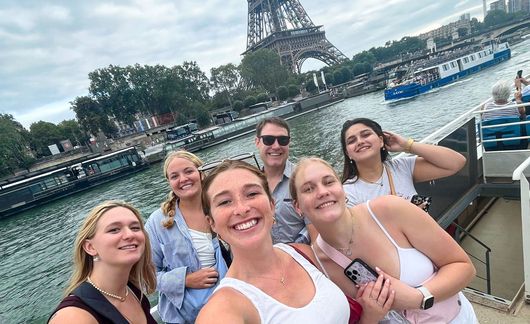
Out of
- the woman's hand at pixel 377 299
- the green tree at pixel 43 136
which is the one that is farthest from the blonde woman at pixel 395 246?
the green tree at pixel 43 136

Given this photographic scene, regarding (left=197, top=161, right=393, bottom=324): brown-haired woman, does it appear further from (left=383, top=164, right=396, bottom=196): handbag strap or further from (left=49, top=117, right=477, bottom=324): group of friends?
(left=383, top=164, right=396, bottom=196): handbag strap

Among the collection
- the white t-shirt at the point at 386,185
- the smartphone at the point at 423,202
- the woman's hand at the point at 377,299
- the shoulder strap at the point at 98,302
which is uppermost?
the shoulder strap at the point at 98,302

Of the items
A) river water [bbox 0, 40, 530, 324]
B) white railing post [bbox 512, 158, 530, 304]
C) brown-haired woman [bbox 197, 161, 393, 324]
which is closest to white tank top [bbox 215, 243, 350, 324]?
brown-haired woman [bbox 197, 161, 393, 324]

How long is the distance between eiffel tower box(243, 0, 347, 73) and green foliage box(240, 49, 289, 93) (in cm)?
664

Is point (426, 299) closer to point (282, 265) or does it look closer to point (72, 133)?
point (282, 265)

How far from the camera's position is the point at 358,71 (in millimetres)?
69062

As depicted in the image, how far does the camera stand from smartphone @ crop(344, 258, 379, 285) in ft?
4.33

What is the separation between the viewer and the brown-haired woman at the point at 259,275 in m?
1.12

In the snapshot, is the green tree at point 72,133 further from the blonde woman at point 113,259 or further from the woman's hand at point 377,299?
the woman's hand at point 377,299

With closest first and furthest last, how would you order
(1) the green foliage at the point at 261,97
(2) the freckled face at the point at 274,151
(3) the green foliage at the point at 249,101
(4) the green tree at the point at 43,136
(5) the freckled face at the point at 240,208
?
(5) the freckled face at the point at 240,208
(2) the freckled face at the point at 274,151
(4) the green tree at the point at 43,136
(3) the green foliage at the point at 249,101
(1) the green foliage at the point at 261,97

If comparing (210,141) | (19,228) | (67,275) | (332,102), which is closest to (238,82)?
(332,102)

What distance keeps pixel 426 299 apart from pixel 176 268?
1.53 metres

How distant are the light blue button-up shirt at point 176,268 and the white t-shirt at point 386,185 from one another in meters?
1.04

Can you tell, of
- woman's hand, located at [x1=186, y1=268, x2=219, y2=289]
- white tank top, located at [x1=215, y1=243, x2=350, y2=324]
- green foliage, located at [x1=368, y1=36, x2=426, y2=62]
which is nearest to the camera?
white tank top, located at [x1=215, y1=243, x2=350, y2=324]
